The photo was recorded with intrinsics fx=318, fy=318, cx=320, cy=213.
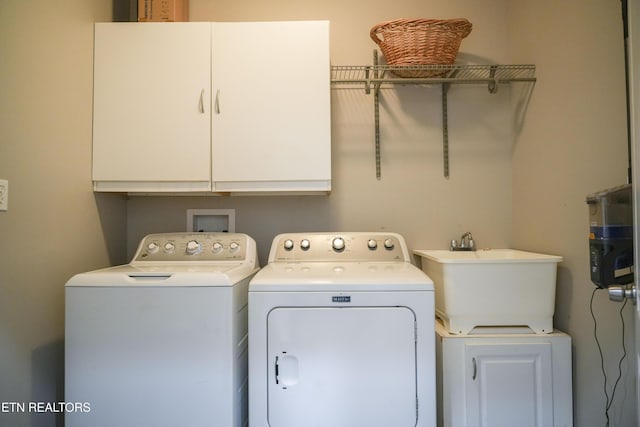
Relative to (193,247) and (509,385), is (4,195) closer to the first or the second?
(193,247)

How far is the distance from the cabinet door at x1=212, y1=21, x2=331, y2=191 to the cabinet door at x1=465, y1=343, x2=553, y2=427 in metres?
1.12

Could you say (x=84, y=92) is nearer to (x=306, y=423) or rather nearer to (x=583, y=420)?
(x=306, y=423)

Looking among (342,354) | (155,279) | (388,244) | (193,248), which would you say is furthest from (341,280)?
(193,248)

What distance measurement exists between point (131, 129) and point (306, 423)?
5.14 feet

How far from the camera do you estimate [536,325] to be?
1.45 meters

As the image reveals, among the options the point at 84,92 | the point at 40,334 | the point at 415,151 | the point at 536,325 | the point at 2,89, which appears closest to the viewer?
the point at 2,89

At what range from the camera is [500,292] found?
4.70 ft

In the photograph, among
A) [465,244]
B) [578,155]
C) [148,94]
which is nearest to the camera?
[578,155]

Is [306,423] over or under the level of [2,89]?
under

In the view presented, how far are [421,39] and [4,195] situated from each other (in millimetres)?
1933

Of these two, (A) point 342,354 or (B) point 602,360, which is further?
(B) point 602,360

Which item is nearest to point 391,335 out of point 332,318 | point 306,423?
point 332,318

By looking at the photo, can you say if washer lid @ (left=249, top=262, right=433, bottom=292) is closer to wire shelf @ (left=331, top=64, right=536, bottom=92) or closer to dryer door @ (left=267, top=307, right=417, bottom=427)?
dryer door @ (left=267, top=307, right=417, bottom=427)

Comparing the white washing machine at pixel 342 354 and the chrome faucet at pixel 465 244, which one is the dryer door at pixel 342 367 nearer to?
the white washing machine at pixel 342 354
